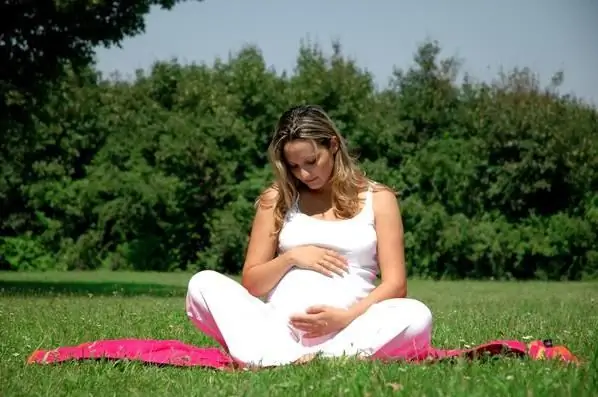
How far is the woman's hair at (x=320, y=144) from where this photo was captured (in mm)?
6844

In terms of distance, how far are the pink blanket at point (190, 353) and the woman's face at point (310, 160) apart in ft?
4.05

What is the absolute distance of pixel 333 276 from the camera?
682 centimetres

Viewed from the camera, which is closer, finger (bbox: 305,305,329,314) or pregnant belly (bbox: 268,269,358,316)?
finger (bbox: 305,305,329,314)

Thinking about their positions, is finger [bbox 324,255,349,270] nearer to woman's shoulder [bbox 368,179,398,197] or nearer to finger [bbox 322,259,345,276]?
finger [bbox 322,259,345,276]

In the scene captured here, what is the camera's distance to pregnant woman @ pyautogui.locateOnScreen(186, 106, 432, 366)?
654 cm

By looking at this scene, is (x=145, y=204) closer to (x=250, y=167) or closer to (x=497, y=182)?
(x=250, y=167)

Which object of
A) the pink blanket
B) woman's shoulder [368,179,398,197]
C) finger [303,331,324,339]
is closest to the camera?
the pink blanket

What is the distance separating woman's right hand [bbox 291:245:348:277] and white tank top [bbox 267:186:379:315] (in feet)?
0.14

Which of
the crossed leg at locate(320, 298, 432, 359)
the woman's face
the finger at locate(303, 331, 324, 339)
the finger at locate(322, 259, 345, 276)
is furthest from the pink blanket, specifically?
the woman's face

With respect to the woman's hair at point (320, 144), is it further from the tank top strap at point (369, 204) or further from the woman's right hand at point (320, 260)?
the woman's right hand at point (320, 260)

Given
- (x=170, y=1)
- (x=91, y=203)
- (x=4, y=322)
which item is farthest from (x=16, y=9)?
(x=91, y=203)

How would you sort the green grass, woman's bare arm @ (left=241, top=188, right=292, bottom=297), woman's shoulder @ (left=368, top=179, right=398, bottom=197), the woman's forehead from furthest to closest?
woman's shoulder @ (left=368, top=179, right=398, bottom=197) < woman's bare arm @ (left=241, top=188, right=292, bottom=297) < the woman's forehead < the green grass

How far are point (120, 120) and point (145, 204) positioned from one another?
5491 millimetres

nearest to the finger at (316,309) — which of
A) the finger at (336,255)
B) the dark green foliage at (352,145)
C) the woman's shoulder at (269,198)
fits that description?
the finger at (336,255)
